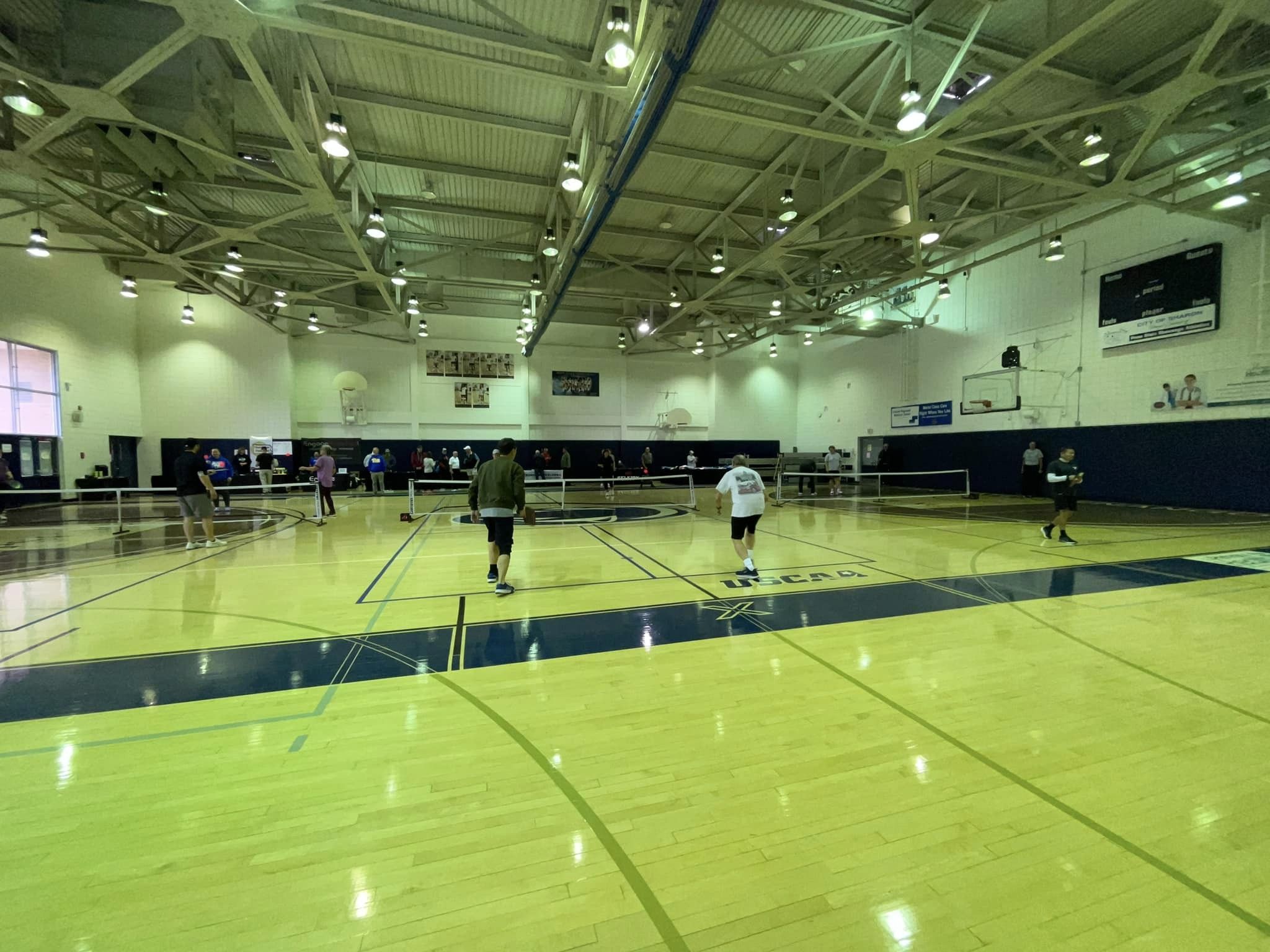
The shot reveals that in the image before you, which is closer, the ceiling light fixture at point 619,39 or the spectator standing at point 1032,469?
the ceiling light fixture at point 619,39

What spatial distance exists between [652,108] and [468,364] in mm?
17337

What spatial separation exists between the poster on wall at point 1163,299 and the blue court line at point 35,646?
21.1m

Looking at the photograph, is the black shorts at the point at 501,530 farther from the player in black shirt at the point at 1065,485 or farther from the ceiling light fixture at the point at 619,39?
the player in black shirt at the point at 1065,485

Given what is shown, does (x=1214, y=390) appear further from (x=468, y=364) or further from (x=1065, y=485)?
(x=468, y=364)

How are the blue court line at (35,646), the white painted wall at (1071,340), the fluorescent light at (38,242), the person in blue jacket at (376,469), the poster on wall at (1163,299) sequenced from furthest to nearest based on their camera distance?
the person in blue jacket at (376,469) < the poster on wall at (1163,299) < the white painted wall at (1071,340) < the fluorescent light at (38,242) < the blue court line at (35,646)

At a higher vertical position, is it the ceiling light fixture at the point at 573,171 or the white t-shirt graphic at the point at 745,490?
the ceiling light fixture at the point at 573,171

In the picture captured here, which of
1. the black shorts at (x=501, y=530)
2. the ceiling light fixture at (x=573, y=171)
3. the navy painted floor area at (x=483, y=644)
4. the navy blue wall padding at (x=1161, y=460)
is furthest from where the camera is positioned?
A: the navy blue wall padding at (x=1161, y=460)

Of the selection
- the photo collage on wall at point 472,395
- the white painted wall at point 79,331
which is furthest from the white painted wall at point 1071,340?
the white painted wall at point 79,331

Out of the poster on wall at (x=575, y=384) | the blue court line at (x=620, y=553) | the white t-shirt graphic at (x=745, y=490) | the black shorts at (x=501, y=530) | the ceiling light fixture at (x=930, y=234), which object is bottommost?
the blue court line at (x=620, y=553)

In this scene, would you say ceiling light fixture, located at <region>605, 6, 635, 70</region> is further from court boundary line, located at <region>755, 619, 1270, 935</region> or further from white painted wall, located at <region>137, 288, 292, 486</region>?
white painted wall, located at <region>137, 288, 292, 486</region>

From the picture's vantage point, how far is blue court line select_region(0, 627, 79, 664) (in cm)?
409

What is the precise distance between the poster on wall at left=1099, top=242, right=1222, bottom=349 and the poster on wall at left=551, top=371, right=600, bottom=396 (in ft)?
59.4

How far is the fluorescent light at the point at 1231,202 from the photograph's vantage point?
972cm

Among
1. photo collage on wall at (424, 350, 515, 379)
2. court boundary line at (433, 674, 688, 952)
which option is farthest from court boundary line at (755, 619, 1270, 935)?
photo collage on wall at (424, 350, 515, 379)
